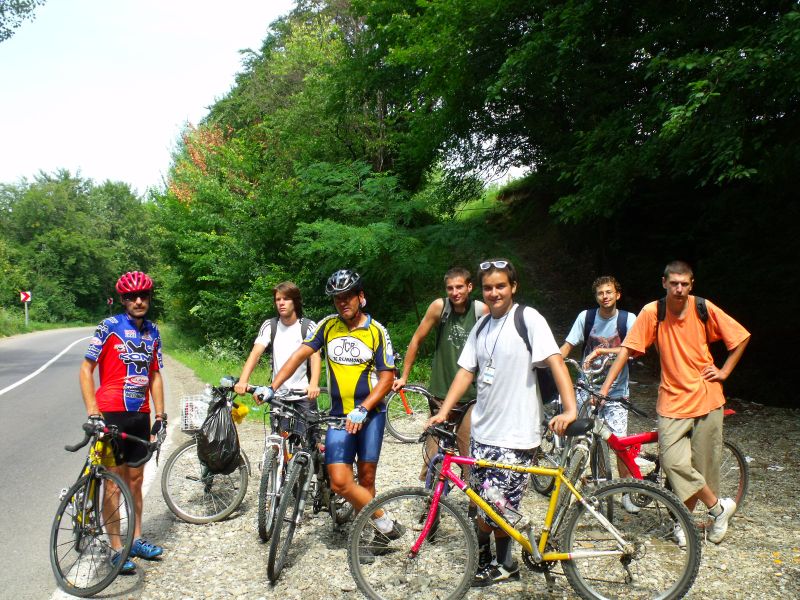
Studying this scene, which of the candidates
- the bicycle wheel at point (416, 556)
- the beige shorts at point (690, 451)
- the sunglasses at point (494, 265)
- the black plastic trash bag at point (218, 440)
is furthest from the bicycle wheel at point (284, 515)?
the beige shorts at point (690, 451)

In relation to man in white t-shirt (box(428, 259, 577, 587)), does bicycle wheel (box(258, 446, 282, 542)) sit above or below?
below

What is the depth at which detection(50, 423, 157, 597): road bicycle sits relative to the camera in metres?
3.86

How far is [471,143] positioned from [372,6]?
15.5ft

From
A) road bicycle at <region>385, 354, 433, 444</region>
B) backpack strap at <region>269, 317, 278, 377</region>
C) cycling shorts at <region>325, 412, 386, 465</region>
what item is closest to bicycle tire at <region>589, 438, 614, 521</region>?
cycling shorts at <region>325, 412, 386, 465</region>

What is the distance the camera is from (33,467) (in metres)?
6.97

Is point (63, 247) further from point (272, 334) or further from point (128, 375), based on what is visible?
point (128, 375)

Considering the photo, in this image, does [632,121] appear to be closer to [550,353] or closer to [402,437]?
[402,437]

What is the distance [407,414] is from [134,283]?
5.86 metres

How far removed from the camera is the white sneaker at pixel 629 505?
3283 millimetres

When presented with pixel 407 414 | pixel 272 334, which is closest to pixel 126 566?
pixel 272 334

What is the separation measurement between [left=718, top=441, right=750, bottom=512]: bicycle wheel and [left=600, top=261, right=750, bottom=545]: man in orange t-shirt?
63 centimetres

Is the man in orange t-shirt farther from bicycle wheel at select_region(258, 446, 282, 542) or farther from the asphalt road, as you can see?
the asphalt road

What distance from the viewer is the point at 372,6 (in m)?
17.0

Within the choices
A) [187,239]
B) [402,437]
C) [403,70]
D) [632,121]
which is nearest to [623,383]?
[402,437]
